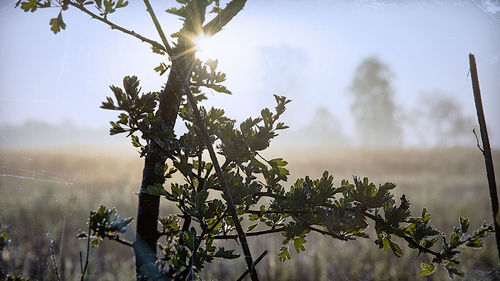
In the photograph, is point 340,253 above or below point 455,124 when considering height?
below

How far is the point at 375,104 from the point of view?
47062mm

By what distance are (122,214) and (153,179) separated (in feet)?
20.5

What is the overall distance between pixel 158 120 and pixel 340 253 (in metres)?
3.99

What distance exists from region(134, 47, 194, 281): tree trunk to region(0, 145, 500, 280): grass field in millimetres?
199

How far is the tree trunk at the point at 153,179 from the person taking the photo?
1.22m

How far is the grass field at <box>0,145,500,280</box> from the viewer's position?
298 cm

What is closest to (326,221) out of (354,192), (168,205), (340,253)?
(354,192)

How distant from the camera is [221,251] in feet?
3.63

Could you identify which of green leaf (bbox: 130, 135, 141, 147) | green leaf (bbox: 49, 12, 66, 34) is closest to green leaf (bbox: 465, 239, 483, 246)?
green leaf (bbox: 130, 135, 141, 147)

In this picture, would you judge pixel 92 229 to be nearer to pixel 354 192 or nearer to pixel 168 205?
pixel 354 192

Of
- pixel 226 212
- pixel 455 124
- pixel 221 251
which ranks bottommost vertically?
pixel 221 251

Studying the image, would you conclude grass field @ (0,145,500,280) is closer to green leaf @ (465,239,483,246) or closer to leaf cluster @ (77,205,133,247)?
leaf cluster @ (77,205,133,247)

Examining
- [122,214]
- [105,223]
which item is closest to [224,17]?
[105,223]

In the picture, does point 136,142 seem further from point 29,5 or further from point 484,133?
point 484,133
